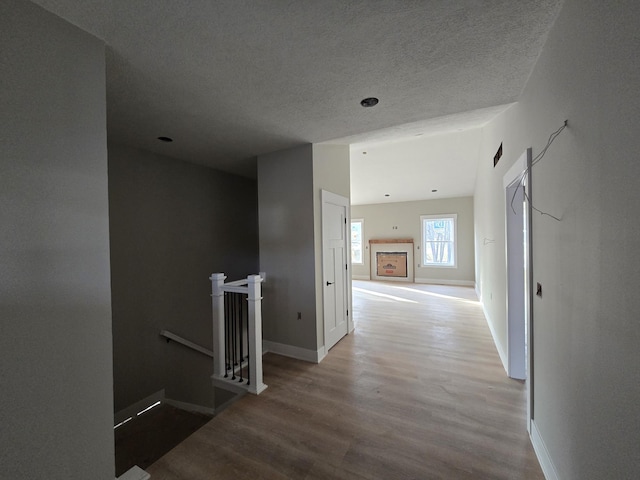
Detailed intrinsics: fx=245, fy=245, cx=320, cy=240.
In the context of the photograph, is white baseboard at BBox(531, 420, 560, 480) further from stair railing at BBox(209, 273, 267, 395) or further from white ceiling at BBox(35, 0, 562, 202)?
white ceiling at BBox(35, 0, 562, 202)

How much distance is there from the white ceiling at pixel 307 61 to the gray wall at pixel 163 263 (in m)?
0.80

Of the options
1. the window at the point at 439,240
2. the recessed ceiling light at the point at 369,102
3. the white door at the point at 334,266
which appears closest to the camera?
the recessed ceiling light at the point at 369,102

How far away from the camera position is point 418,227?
28.0ft

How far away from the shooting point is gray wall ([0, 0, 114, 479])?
3.64 feet

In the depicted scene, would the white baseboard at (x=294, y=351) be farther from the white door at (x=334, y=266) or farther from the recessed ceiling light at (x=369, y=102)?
the recessed ceiling light at (x=369, y=102)

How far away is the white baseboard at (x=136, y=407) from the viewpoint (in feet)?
9.98

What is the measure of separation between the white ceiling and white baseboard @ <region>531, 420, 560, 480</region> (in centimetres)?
255

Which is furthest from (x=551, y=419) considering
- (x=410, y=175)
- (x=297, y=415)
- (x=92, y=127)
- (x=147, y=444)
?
(x=410, y=175)

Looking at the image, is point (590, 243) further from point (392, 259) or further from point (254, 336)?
point (392, 259)

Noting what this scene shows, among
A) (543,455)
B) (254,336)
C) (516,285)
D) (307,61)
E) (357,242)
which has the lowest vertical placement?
(543,455)

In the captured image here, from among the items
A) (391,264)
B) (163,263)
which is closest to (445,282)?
(391,264)

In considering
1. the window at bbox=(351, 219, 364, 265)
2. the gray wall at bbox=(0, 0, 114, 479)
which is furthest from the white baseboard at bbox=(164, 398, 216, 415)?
the window at bbox=(351, 219, 364, 265)

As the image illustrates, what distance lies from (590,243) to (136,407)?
15.4 ft

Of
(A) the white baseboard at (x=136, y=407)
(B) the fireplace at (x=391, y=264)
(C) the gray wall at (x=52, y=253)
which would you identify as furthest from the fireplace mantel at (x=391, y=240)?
(C) the gray wall at (x=52, y=253)
